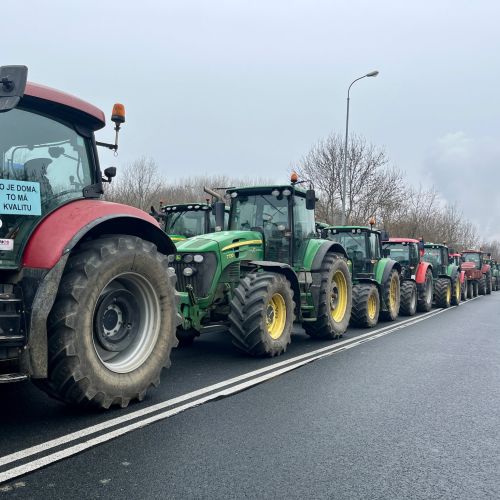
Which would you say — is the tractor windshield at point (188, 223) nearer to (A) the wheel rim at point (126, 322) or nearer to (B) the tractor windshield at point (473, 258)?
(A) the wheel rim at point (126, 322)

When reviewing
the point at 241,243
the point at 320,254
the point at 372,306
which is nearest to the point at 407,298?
the point at 372,306

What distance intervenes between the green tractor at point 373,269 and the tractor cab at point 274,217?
3.05 metres

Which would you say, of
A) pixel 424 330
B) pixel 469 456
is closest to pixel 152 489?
pixel 469 456

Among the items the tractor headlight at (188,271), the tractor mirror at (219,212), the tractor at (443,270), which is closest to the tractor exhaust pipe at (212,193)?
the tractor mirror at (219,212)

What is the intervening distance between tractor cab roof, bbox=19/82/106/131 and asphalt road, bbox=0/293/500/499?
236 cm

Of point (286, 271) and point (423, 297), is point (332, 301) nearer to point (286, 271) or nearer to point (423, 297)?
point (286, 271)

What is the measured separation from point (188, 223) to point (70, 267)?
8463 millimetres

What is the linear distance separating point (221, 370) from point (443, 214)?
40595 mm

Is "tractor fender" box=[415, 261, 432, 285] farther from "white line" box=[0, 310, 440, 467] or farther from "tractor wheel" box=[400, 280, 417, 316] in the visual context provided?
"white line" box=[0, 310, 440, 467]

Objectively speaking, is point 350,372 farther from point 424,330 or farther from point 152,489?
point 424,330

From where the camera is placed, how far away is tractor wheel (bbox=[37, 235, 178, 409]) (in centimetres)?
383

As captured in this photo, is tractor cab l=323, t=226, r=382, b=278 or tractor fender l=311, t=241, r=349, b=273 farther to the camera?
tractor cab l=323, t=226, r=382, b=278

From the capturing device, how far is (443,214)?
142 ft

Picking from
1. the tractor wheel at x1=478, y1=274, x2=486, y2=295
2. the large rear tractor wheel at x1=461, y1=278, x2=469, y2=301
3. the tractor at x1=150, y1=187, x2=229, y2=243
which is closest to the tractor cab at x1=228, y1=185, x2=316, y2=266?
the tractor at x1=150, y1=187, x2=229, y2=243
